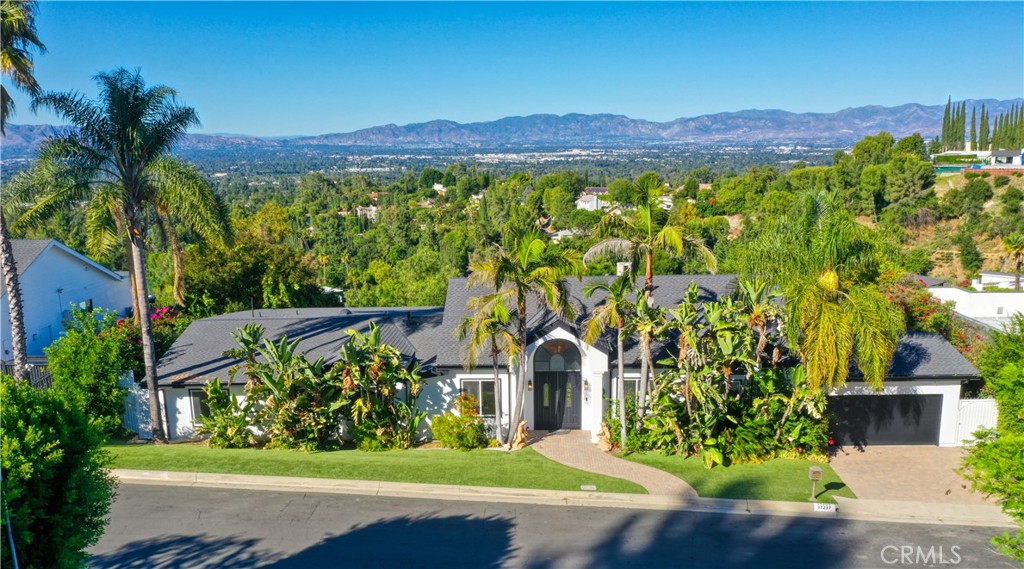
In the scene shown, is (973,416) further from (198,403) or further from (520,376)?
(198,403)

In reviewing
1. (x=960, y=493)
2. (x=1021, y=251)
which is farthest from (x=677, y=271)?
(x=960, y=493)

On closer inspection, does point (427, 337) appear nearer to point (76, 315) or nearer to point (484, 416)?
point (484, 416)

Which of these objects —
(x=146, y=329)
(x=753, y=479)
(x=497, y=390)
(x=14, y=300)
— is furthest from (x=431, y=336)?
(x=14, y=300)

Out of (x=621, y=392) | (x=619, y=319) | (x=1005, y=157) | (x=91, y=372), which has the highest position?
(x=1005, y=157)

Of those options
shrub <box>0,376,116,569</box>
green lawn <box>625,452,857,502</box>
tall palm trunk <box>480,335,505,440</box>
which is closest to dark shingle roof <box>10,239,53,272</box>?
tall palm trunk <box>480,335,505,440</box>

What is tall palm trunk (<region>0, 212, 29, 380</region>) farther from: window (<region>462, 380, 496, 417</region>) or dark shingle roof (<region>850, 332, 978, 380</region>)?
dark shingle roof (<region>850, 332, 978, 380</region>)

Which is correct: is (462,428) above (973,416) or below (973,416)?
above

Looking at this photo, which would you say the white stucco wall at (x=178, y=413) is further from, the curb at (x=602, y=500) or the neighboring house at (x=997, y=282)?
the neighboring house at (x=997, y=282)
